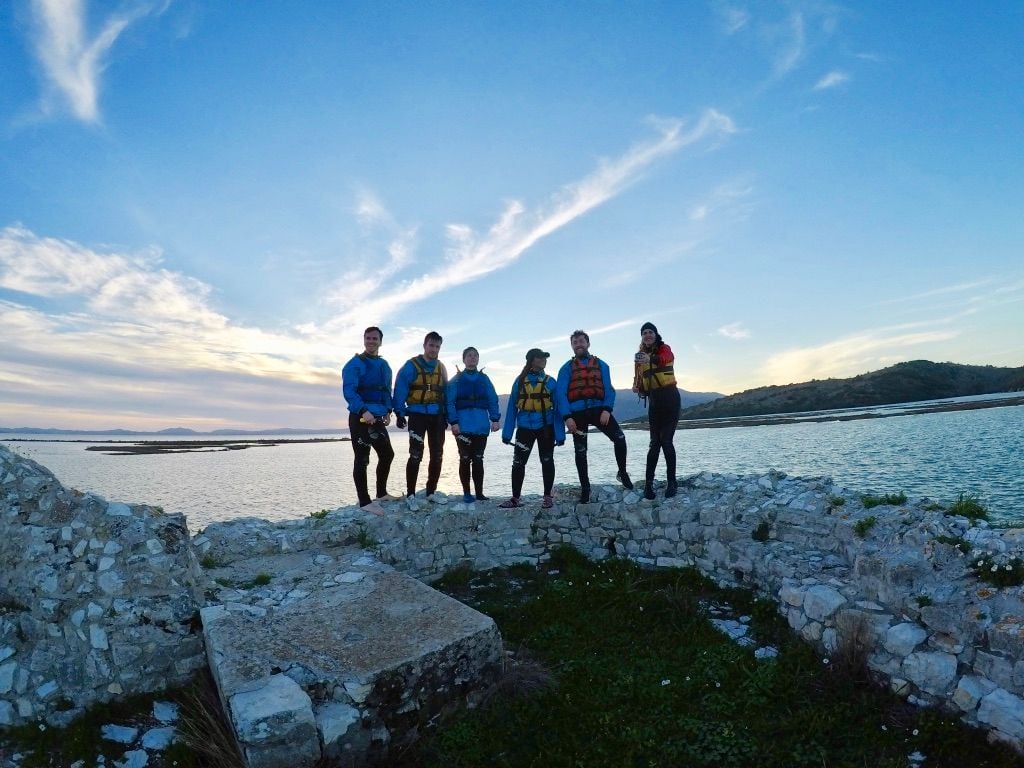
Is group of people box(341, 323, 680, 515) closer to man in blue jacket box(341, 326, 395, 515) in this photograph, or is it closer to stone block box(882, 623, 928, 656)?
man in blue jacket box(341, 326, 395, 515)

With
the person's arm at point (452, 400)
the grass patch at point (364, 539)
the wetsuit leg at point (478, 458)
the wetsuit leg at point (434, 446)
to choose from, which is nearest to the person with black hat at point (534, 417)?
the wetsuit leg at point (478, 458)

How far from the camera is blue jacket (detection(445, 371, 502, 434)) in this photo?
9625 millimetres

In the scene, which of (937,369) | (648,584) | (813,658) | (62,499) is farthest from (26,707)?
(937,369)

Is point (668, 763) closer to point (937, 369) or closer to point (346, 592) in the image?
point (346, 592)

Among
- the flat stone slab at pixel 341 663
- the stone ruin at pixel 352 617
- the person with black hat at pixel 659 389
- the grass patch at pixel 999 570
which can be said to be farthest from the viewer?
the person with black hat at pixel 659 389

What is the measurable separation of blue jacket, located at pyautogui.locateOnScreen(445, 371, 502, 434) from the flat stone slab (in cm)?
342

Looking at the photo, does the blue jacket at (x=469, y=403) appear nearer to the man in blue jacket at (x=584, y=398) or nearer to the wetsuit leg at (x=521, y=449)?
the wetsuit leg at (x=521, y=449)

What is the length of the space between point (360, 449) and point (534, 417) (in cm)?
334

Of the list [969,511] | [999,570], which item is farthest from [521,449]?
[999,570]

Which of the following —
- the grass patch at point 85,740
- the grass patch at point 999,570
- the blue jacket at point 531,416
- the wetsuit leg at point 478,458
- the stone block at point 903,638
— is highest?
the blue jacket at point 531,416

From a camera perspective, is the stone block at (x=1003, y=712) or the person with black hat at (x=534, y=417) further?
the person with black hat at (x=534, y=417)

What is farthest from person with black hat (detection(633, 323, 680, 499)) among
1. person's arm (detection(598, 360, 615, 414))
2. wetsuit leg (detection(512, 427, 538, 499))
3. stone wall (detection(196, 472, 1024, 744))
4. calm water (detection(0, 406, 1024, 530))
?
calm water (detection(0, 406, 1024, 530))

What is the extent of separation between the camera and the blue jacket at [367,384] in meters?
9.38

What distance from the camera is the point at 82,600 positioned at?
17.9 feet
